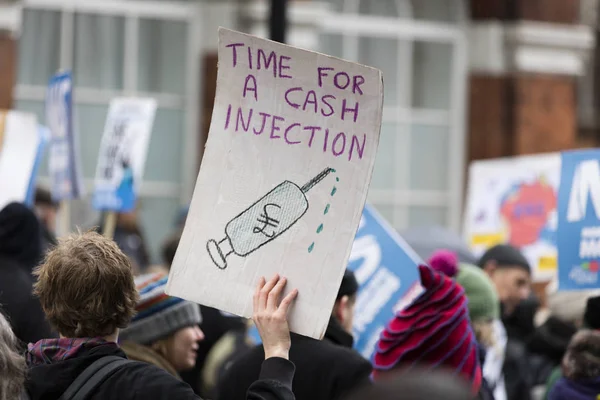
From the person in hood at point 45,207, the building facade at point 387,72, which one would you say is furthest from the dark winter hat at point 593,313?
the building facade at point 387,72

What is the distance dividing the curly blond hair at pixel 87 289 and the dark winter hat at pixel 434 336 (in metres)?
1.38

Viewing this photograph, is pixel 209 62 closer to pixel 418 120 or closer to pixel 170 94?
pixel 170 94

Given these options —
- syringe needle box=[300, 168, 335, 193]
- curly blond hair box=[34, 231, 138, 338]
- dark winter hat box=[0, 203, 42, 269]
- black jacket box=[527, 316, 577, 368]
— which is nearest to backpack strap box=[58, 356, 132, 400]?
curly blond hair box=[34, 231, 138, 338]

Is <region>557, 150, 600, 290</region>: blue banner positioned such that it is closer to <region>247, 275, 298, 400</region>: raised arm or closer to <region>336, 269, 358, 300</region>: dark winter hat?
<region>336, 269, 358, 300</region>: dark winter hat

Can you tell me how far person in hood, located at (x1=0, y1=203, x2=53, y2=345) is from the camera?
4.95m

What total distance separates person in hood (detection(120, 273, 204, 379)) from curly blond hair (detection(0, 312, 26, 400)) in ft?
4.53

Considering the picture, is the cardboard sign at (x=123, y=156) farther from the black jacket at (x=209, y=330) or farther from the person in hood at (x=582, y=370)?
the person in hood at (x=582, y=370)

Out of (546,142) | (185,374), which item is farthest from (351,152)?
(546,142)

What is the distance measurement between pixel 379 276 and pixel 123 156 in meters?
2.95

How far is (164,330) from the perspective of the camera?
14.4 feet

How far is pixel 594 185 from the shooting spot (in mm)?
5180

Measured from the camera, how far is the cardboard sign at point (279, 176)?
3.18 m

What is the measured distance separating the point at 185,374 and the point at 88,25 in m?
6.84

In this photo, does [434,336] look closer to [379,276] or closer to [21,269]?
[379,276]
